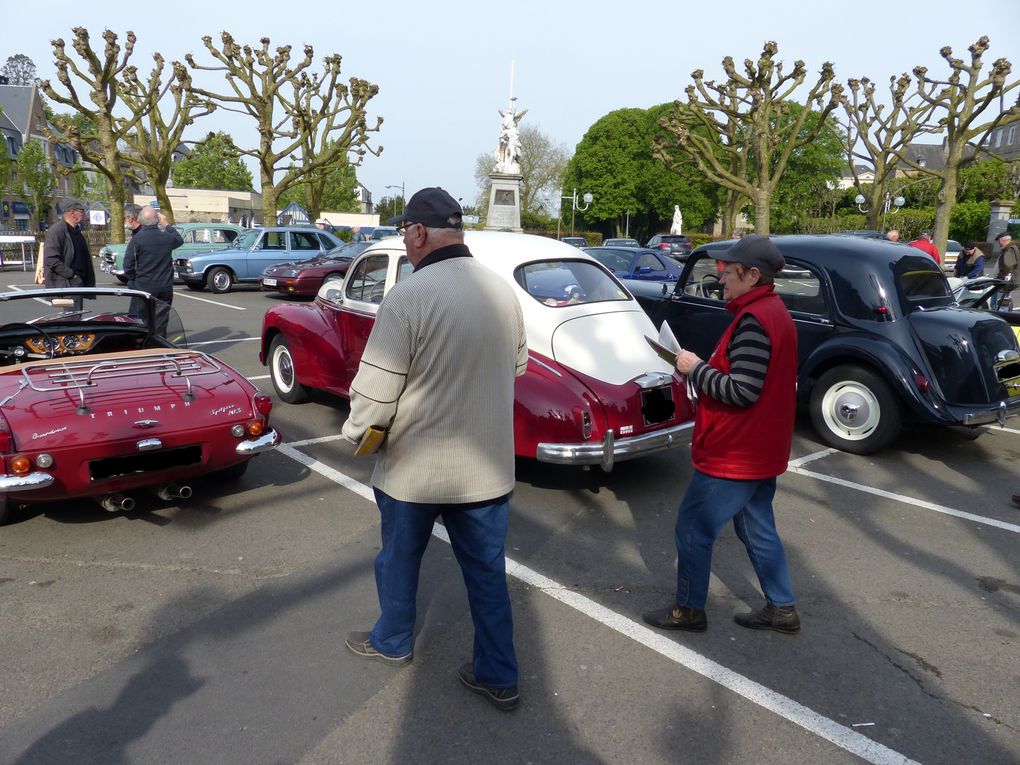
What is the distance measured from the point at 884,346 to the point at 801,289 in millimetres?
975

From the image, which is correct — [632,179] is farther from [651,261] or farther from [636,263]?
[636,263]

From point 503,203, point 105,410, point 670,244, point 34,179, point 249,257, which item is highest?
point 34,179

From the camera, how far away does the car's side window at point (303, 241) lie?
1975cm

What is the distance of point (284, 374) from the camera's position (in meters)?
7.53

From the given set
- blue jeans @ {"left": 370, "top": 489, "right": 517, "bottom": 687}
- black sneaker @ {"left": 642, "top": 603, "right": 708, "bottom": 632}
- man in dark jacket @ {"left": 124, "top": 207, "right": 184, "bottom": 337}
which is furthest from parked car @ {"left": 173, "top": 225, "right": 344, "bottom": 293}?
black sneaker @ {"left": 642, "top": 603, "right": 708, "bottom": 632}

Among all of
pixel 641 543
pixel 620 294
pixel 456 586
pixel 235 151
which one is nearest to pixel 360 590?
pixel 456 586

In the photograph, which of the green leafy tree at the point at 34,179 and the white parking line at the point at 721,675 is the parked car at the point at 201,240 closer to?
the white parking line at the point at 721,675

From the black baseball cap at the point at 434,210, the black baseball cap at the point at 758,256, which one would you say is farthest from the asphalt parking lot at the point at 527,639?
the black baseball cap at the point at 434,210

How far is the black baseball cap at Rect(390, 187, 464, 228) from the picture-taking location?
2.59m

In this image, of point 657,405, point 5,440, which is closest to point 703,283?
point 657,405

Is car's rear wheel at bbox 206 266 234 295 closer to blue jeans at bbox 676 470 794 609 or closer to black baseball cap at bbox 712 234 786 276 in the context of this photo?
blue jeans at bbox 676 470 794 609

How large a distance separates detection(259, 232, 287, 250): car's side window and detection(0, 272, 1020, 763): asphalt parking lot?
15.5m

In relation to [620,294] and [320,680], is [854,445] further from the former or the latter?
[320,680]

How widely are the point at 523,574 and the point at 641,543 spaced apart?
2.81 ft
